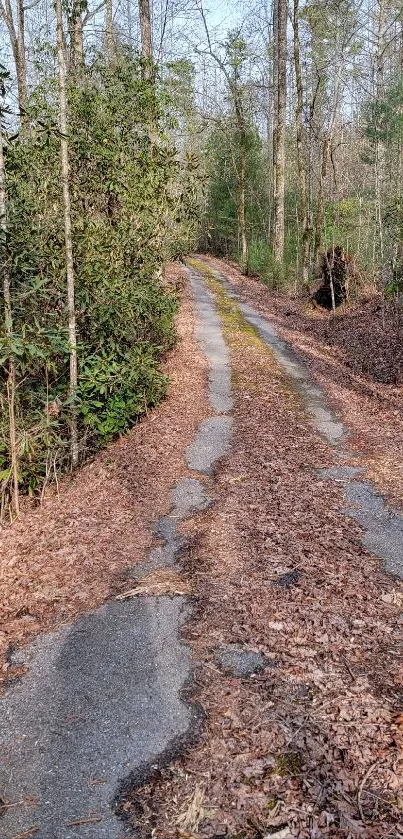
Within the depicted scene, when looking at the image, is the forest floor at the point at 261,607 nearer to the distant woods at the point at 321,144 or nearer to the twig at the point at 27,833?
the twig at the point at 27,833

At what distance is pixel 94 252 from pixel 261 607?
5.79 metres

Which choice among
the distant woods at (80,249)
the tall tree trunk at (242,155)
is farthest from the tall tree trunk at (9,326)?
the tall tree trunk at (242,155)

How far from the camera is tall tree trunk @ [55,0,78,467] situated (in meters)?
6.38

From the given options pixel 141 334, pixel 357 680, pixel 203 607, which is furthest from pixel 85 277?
pixel 357 680

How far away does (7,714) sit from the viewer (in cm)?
329

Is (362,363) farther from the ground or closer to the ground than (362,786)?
farther from the ground

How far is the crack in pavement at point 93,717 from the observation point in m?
2.66

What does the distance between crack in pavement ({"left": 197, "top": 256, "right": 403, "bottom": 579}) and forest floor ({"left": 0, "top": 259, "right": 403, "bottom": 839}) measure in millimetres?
110

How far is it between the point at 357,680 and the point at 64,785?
1.67m

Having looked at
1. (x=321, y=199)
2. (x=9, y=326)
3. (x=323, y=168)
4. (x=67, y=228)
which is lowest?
(x=9, y=326)

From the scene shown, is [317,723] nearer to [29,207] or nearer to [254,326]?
[29,207]

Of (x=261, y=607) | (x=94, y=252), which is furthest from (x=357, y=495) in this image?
(x=94, y=252)

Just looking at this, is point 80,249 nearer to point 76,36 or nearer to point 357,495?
point 357,495

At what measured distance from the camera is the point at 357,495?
20.3ft
